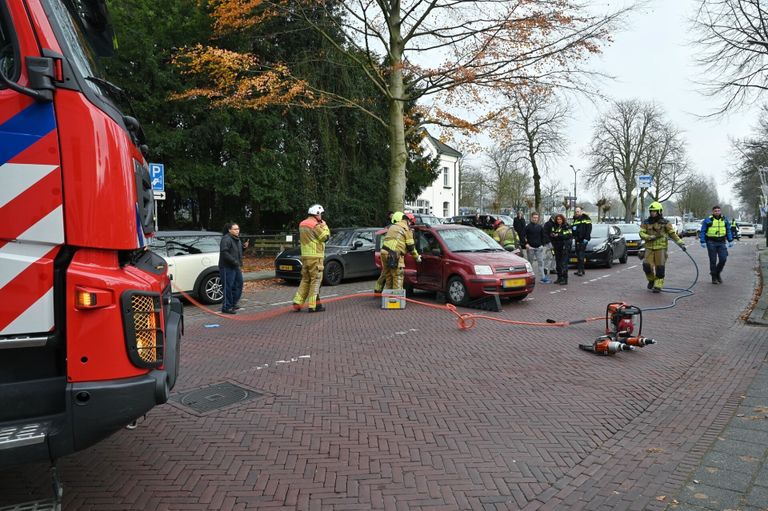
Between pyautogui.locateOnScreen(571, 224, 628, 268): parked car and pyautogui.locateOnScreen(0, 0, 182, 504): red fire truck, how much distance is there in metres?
16.0

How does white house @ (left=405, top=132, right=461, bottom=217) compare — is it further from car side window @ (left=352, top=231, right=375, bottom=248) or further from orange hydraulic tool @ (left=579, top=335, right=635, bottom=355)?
orange hydraulic tool @ (left=579, top=335, right=635, bottom=355)

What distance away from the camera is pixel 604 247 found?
17156 mm

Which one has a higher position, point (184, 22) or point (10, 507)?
point (184, 22)

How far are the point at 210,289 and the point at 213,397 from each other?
6.47 meters

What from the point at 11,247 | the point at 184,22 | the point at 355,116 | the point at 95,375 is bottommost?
the point at 95,375

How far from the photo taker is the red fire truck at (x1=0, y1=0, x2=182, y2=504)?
2.27m

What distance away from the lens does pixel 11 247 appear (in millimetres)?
2275

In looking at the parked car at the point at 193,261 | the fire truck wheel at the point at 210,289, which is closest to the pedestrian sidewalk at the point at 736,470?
the parked car at the point at 193,261

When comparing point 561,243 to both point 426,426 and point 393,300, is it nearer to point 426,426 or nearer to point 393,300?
point 393,300

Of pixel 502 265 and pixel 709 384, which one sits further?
pixel 502 265

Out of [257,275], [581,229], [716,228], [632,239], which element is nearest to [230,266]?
[257,275]

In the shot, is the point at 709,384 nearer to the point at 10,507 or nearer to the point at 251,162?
the point at 10,507

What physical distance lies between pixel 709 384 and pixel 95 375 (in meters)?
5.85

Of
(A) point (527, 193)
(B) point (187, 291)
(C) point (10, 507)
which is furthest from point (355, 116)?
(A) point (527, 193)
